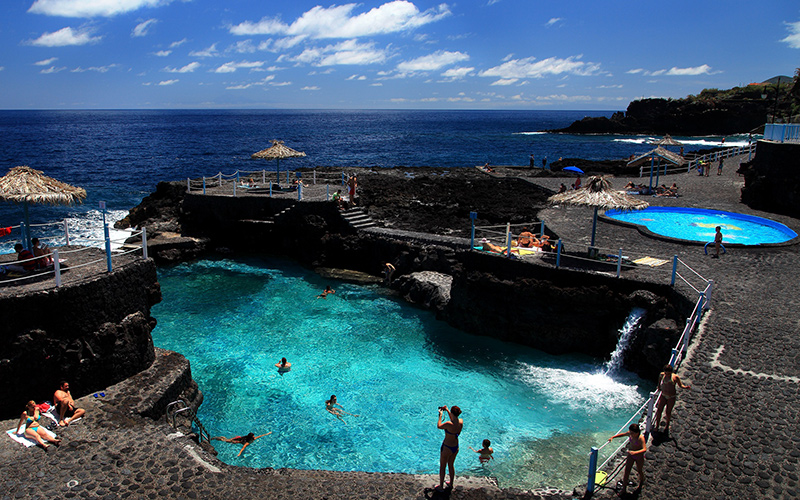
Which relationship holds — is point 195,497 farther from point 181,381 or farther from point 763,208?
point 763,208

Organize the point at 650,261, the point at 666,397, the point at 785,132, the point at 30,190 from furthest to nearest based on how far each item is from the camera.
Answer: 1. the point at 785,132
2. the point at 650,261
3. the point at 30,190
4. the point at 666,397

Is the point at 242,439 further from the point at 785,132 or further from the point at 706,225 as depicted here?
the point at 785,132

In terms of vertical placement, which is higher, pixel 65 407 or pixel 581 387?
pixel 65 407

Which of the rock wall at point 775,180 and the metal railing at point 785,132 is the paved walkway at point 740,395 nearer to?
the rock wall at point 775,180

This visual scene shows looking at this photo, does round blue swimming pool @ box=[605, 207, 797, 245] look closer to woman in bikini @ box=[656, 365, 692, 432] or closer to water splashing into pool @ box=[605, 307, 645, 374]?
water splashing into pool @ box=[605, 307, 645, 374]

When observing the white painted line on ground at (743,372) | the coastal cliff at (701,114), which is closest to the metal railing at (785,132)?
the white painted line on ground at (743,372)

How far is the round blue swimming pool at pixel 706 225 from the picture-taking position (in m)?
20.3

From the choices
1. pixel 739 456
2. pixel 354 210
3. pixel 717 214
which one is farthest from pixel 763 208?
pixel 739 456

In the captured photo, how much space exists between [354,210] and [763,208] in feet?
63.8

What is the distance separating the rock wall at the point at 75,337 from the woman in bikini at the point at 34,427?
2.46 ft

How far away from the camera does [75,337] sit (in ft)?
37.7

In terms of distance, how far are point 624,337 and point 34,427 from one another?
14.0m

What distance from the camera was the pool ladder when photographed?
11.8 metres

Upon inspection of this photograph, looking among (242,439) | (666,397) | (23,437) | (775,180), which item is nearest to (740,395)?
(666,397)
